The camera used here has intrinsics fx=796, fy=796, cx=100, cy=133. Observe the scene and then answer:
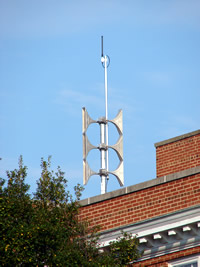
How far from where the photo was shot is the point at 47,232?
59.7ft

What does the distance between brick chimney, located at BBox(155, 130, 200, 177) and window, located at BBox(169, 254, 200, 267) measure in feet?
23.6

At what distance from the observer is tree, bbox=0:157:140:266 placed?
17.9m

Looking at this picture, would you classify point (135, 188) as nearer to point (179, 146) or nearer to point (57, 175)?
point (57, 175)

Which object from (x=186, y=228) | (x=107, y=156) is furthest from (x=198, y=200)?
(x=107, y=156)

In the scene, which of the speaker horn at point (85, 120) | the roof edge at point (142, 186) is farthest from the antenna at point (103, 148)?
the roof edge at point (142, 186)

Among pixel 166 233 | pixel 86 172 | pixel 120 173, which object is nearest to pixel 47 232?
pixel 166 233

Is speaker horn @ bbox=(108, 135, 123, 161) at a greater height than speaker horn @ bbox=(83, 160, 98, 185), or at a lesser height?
greater

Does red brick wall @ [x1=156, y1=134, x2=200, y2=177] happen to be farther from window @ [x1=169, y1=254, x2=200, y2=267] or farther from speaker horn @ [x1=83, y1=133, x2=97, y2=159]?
window @ [x1=169, y1=254, x2=200, y2=267]

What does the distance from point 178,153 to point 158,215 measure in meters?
7.47

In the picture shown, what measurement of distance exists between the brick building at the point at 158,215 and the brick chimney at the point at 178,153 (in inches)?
240

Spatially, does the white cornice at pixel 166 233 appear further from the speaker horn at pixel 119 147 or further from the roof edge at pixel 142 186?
the speaker horn at pixel 119 147

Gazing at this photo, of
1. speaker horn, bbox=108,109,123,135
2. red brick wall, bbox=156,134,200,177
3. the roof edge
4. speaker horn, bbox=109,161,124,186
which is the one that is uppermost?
speaker horn, bbox=108,109,123,135

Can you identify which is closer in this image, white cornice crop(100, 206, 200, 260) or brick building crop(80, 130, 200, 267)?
white cornice crop(100, 206, 200, 260)

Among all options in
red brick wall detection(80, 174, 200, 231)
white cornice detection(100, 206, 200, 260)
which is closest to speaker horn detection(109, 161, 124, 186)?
red brick wall detection(80, 174, 200, 231)
